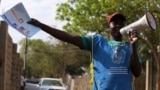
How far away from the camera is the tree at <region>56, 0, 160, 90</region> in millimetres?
16947

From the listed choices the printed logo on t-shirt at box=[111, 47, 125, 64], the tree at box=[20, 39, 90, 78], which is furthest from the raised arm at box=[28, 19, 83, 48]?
the tree at box=[20, 39, 90, 78]

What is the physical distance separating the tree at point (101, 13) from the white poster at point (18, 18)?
39.6 feet

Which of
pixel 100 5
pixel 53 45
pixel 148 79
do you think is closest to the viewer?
pixel 148 79

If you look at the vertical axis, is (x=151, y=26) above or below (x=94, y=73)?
above

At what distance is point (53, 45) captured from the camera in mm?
59500

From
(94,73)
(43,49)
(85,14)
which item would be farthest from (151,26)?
(43,49)

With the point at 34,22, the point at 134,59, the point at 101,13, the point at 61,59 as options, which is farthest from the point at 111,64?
the point at 61,59

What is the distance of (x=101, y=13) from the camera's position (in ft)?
61.0

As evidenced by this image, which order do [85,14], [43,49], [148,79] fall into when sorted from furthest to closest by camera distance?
[43,49] → [85,14] → [148,79]

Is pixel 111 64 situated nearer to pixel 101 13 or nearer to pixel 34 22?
pixel 34 22

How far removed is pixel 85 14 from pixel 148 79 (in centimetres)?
426

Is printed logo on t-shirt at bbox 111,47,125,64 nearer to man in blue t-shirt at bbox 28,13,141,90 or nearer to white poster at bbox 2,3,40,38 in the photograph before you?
man in blue t-shirt at bbox 28,13,141,90

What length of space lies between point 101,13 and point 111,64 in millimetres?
14275

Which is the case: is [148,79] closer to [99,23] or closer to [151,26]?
[99,23]
